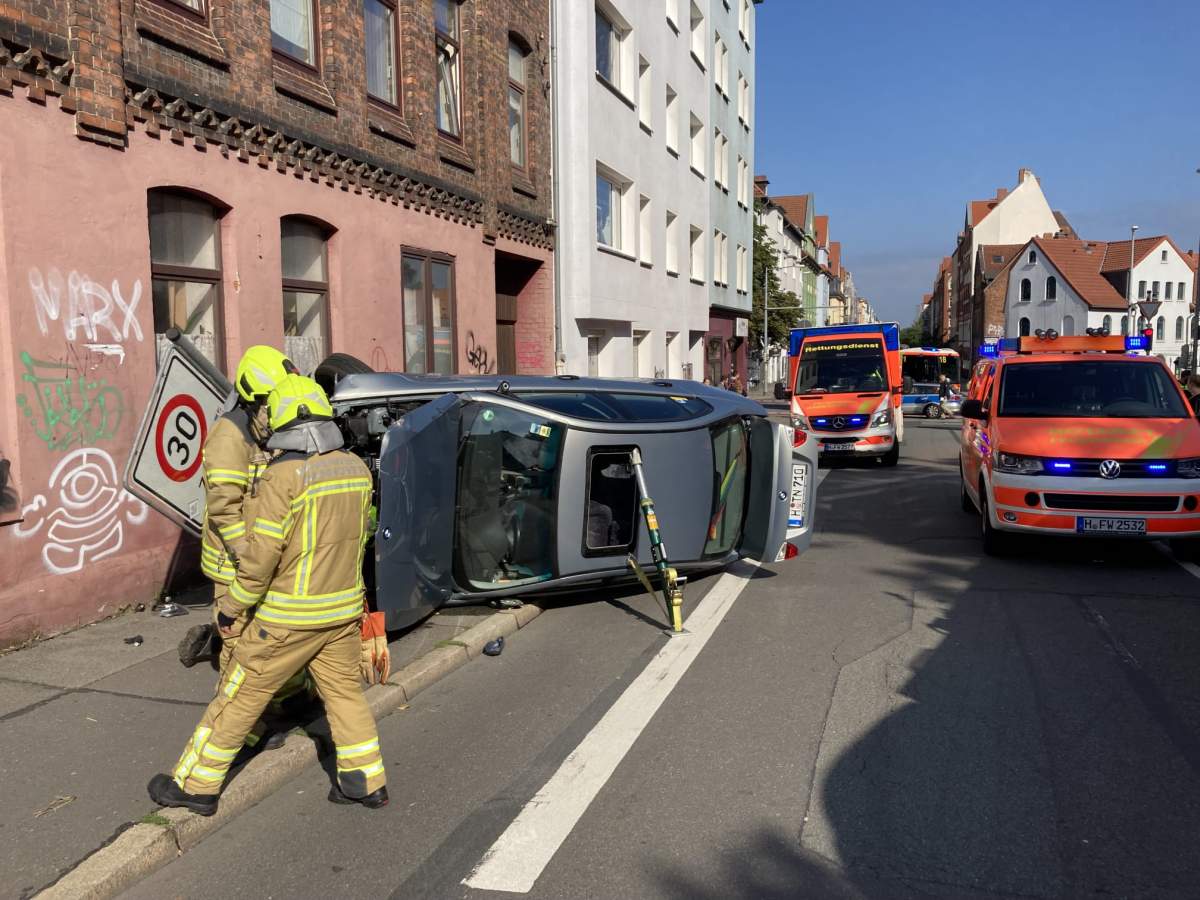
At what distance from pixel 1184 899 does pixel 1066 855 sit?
1.30 feet

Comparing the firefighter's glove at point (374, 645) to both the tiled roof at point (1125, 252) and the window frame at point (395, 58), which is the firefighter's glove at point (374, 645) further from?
the tiled roof at point (1125, 252)

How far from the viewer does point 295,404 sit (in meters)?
3.89

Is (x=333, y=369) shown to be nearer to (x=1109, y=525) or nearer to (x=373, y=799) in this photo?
(x=373, y=799)

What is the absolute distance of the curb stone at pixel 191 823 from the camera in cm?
343

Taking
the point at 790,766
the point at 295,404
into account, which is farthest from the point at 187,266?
the point at 790,766

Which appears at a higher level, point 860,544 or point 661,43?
point 661,43

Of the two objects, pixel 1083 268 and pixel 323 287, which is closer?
pixel 323 287

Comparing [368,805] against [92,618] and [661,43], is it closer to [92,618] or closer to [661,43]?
[92,618]

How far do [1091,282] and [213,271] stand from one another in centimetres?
7517

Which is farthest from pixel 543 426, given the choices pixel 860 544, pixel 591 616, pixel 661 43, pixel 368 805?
pixel 661 43

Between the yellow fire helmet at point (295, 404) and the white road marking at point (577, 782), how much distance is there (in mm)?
1829

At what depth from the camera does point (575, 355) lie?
1816 centimetres

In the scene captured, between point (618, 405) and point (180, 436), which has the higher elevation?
point (618, 405)

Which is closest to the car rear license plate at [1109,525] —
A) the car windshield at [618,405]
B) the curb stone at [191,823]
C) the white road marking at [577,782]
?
the car windshield at [618,405]
